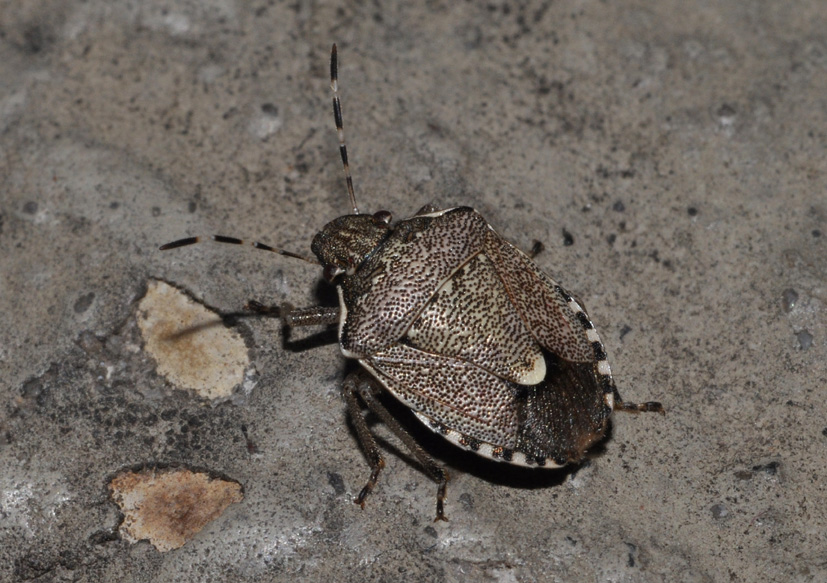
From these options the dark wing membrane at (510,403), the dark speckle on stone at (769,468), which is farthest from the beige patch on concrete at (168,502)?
the dark speckle on stone at (769,468)

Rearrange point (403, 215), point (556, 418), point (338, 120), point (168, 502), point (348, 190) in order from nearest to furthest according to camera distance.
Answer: point (556, 418) < point (168, 502) < point (338, 120) < point (348, 190) < point (403, 215)

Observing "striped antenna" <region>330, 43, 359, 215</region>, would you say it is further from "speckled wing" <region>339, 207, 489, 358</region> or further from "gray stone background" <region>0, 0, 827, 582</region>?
"speckled wing" <region>339, 207, 489, 358</region>

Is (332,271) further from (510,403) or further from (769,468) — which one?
(769,468)

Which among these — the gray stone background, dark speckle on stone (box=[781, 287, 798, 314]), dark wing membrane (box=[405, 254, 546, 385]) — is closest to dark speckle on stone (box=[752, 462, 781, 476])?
the gray stone background

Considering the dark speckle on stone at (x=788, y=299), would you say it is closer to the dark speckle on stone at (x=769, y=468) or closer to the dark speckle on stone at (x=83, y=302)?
the dark speckle on stone at (x=769, y=468)

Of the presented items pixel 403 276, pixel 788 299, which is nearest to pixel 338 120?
pixel 403 276

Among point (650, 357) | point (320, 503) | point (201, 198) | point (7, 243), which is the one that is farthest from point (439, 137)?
point (7, 243)
